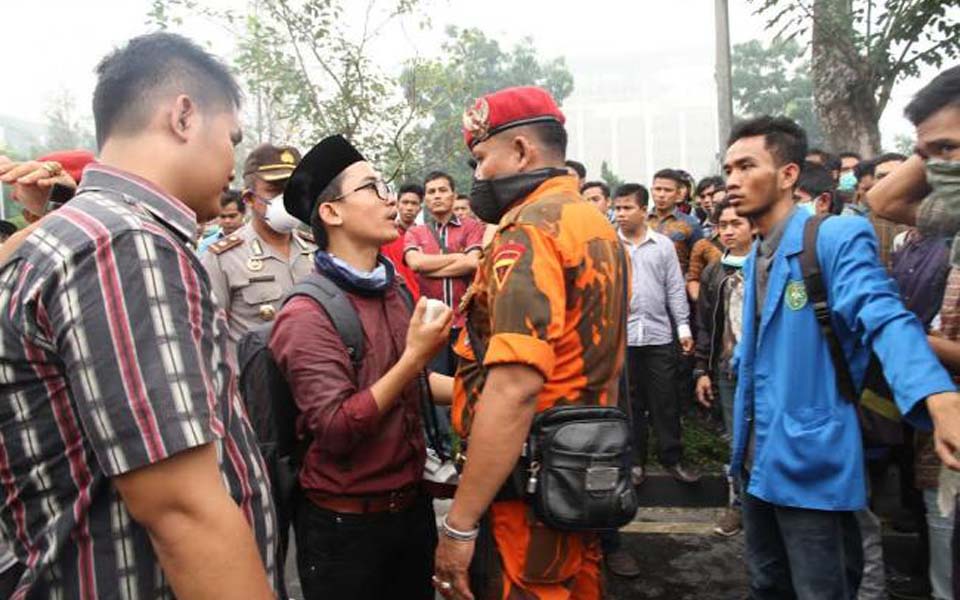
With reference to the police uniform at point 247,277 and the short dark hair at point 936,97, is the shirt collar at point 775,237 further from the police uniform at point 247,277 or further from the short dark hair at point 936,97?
the police uniform at point 247,277

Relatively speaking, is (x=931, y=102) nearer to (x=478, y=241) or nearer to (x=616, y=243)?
(x=616, y=243)

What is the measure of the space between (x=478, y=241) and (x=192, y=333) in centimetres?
512

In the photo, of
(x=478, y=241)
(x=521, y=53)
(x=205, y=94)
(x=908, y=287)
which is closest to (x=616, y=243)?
(x=205, y=94)

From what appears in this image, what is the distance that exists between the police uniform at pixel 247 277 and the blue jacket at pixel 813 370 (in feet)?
7.23

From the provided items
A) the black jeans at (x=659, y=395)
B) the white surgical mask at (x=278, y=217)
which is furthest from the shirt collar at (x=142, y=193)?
the black jeans at (x=659, y=395)

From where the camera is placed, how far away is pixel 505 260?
1915 millimetres

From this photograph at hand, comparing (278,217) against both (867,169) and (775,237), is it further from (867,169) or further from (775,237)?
(867,169)

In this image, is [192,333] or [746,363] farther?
[746,363]

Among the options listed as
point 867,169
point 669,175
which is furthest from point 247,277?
point 867,169

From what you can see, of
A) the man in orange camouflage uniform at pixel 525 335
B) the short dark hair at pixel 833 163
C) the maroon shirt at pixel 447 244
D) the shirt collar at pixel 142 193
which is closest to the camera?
the shirt collar at pixel 142 193

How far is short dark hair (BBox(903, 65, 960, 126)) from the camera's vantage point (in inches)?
75.9

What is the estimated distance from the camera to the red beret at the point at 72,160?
2348mm

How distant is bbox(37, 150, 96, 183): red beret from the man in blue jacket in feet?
7.59

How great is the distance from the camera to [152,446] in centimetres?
112
